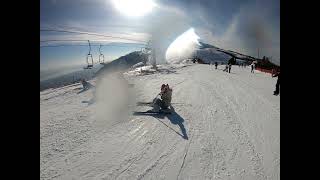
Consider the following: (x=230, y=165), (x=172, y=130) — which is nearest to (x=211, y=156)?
(x=230, y=165)

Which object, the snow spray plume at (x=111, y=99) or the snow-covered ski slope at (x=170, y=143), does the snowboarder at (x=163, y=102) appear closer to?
the snow-covered ski slope at (x=170, y=143)

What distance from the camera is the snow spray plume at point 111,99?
13.4 m

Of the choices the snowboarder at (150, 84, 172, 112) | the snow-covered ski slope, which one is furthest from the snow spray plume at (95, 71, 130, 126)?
the snowboarder at (150, 84, 172, 112)

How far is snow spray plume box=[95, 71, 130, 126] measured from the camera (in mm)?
13405

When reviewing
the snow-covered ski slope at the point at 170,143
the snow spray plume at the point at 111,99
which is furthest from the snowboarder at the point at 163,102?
the snow spray plume at the point at 111,99

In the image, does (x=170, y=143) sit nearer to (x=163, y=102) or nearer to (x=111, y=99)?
(x=163, y=102)

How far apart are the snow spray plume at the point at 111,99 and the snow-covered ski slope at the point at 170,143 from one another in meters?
0.39

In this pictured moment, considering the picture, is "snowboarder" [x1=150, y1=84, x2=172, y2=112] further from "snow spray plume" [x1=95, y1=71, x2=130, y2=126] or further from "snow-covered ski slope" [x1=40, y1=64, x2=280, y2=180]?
"snow spray plume" [x1=95, y1=71, x2=130, y2=126]

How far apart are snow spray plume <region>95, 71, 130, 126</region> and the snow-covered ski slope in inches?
15.2
